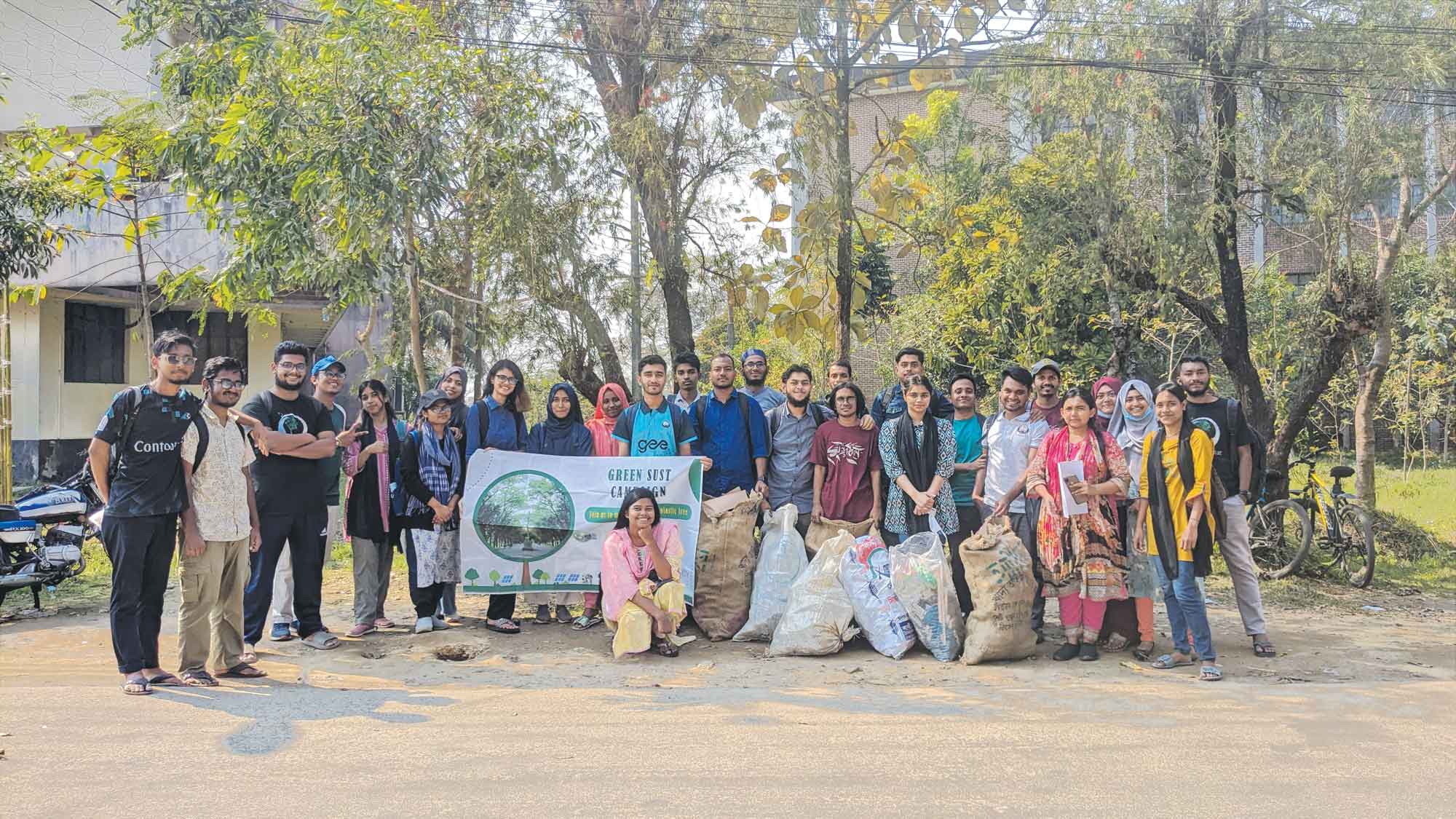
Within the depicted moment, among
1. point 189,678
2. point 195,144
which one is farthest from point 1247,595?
point 195,144

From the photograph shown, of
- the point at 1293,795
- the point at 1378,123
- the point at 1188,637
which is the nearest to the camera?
the point at 1293,795

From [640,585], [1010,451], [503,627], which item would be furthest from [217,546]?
[1010,451]

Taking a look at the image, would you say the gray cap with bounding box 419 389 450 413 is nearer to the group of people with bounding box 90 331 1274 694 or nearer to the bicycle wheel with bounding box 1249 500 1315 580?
the group of people with bounding box 90 331 1274 694

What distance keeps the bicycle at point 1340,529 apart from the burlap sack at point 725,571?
184 inches

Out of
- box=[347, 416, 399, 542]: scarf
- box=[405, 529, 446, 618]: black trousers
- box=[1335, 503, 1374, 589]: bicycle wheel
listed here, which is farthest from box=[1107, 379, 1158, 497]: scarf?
box=[347, 416, 399, 542]: scarf

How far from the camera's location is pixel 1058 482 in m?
6.21

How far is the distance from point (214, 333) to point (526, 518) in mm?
11860

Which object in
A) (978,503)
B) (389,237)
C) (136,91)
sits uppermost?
(136,91)

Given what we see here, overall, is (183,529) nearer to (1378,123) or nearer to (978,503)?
(978,503)

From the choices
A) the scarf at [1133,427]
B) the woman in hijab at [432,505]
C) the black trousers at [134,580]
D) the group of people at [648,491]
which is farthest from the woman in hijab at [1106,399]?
the black trousers at [134,580]

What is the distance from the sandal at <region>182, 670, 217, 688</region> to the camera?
5312 mm

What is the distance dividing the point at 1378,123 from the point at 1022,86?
9.35 ft

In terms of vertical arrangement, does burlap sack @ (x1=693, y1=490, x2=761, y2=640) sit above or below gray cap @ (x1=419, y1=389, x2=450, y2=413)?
below

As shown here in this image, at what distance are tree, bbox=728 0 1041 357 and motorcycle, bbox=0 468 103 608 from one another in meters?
5.52
